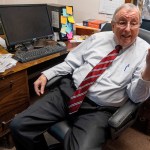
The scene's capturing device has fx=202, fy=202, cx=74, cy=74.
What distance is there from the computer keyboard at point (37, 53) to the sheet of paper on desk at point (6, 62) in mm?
54

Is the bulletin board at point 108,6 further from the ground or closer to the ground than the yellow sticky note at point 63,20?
further from the ground

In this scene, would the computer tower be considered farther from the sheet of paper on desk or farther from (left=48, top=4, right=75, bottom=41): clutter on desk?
the sheet of paper on desk

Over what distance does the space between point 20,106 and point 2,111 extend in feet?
0.54

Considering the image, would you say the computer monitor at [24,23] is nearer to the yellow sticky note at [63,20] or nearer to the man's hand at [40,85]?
the yellow sticky note at [63,20]

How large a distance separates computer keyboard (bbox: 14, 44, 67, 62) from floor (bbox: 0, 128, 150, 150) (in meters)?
0.74

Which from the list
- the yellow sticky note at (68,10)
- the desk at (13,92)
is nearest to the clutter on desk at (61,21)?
the yellow sticky note at (68,10)

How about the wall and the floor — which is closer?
the floor

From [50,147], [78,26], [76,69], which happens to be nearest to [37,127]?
[50,147]

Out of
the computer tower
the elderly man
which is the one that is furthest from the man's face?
the computer tower

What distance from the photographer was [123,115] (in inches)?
44.4

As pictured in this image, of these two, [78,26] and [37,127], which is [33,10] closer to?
[78,26]

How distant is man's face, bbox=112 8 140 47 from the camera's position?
4.42 ft

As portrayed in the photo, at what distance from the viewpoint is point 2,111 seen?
151 centimetres

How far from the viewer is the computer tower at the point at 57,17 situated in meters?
2.12
